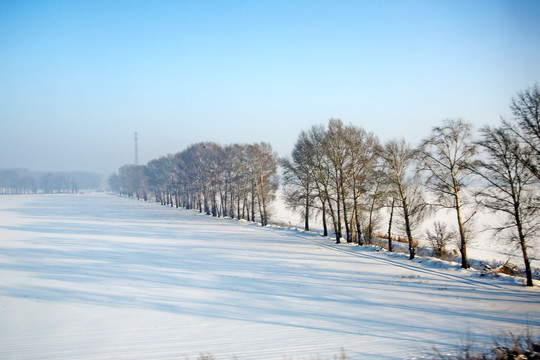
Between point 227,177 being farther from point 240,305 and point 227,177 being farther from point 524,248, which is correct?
point 524,248

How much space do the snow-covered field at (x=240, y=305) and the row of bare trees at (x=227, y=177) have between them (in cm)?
2216

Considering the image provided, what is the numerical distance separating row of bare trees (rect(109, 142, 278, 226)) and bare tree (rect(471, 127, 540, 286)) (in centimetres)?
2916

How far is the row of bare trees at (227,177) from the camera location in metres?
45.5

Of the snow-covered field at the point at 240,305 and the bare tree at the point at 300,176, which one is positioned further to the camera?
the bare tree at the point at 300,176

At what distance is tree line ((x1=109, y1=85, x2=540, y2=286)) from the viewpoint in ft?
55.7

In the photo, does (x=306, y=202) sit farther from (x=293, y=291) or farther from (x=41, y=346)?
(x=41, y=346)

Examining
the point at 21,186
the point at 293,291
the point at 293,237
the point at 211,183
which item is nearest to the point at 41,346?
the point at 293,291

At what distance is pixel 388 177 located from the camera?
25.9 meters

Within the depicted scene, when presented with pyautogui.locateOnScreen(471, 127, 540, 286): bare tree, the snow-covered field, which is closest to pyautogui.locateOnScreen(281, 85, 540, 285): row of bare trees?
pyautogui.locateOnScreen(471, 127, 540, 286): bare tree

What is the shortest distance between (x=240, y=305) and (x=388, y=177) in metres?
18.1

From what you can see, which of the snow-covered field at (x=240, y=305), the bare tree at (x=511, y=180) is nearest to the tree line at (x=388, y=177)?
the bare tree at (x=511, y=180)

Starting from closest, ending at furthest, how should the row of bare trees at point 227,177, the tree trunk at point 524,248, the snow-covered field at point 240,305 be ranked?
the snow-covered field at point 240,305 < the tree trunk at point 524,248 < the row of bare trees at point 227,177

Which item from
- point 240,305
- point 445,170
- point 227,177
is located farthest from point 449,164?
point 227,177

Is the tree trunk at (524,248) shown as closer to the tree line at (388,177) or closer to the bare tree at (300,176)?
the tree line at (388,177)
